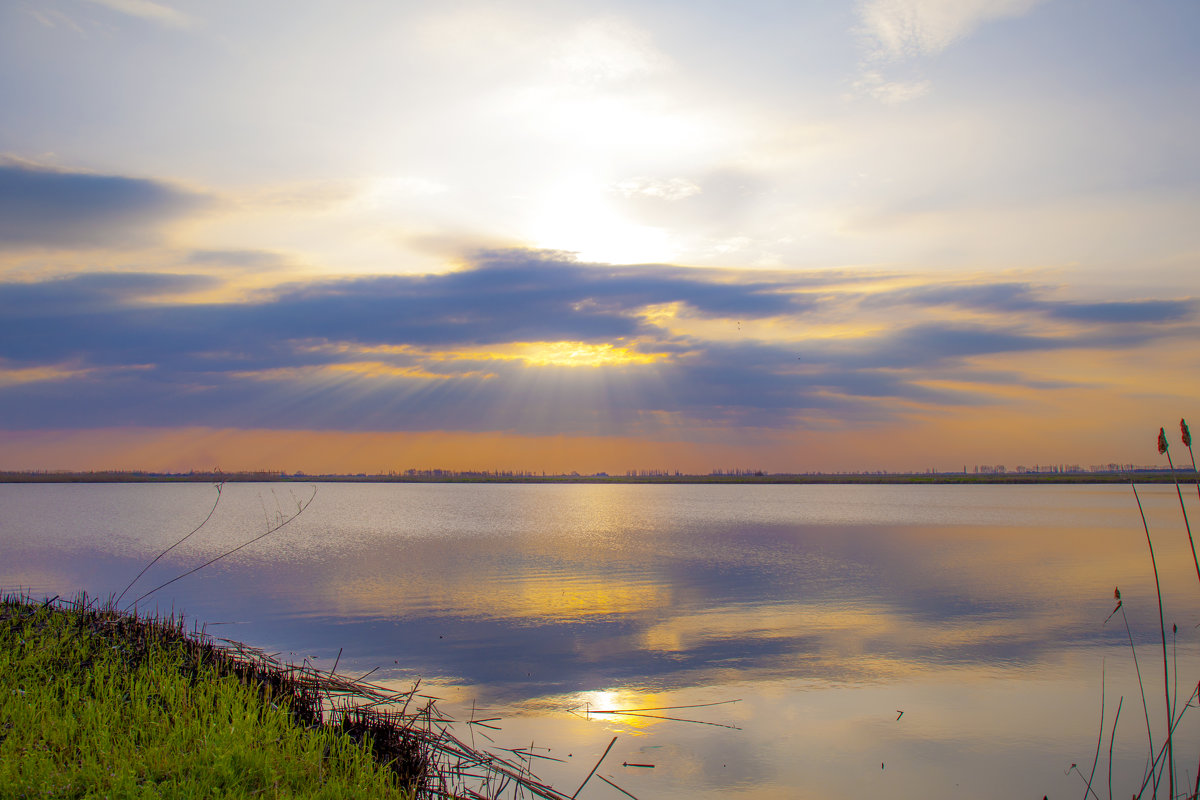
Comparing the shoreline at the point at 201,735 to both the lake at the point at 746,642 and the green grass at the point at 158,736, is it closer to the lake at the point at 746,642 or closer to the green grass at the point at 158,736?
the green grass at the point at 158,736

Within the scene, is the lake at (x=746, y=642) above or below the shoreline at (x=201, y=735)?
below

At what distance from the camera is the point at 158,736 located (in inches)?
282

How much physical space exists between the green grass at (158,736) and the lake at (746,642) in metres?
2.63

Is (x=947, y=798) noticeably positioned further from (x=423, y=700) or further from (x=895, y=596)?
(x=895, y=596)

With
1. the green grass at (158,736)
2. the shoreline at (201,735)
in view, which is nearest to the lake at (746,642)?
the shoreline at (201,735)

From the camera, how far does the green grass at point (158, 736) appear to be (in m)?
6.23

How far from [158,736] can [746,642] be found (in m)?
11.1

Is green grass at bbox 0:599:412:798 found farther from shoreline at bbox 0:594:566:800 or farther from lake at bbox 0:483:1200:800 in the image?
lake at bbox 0:483:1200:800

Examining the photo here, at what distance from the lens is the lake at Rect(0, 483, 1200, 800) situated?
30.1 ft

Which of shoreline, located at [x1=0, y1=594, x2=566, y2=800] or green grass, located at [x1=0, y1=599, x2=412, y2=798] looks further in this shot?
shoreline, located at [x1=0, y1=594, x2=566, y2=800]

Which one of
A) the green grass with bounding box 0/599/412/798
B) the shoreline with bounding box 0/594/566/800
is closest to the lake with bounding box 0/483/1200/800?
the shoreline with bounding box 0/594/566/800

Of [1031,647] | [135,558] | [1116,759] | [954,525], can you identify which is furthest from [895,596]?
[954,525]

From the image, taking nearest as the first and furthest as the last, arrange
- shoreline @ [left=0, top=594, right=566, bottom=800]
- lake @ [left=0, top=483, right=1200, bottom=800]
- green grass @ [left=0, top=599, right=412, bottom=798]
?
green grass @ [left=0, top=599, right=412, bottom=798] → shoreline @ [left=0, top=594, right=566, bottom=800] → lake @ [left=0, top=483, right=1200, bottom=800]

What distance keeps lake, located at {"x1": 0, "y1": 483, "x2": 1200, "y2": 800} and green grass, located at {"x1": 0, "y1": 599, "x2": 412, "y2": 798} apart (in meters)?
2.63
